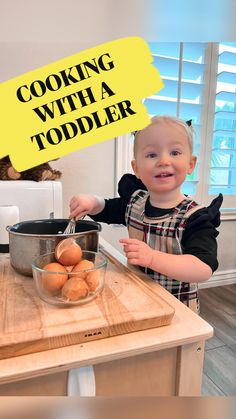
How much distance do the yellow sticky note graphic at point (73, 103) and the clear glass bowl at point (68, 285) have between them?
8.1 inches

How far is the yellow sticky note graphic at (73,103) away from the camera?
9.7 inches

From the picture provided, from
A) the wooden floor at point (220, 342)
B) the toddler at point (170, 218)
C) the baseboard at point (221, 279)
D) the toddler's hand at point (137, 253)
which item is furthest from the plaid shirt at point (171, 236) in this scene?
the baseboard at point (221, 279)

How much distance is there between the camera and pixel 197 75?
1685 mm

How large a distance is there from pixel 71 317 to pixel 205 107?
5.33 ft

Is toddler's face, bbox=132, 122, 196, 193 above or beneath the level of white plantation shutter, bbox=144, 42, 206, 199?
beneath

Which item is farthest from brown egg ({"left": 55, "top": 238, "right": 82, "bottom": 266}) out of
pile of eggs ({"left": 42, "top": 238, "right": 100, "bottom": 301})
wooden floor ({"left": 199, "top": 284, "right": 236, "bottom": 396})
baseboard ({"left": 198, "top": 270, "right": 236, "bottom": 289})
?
baseboard ({"left": 198, "top": 270, "right": 236, "bottom": 289})

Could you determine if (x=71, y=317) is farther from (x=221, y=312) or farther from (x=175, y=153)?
(x=221, y=312)

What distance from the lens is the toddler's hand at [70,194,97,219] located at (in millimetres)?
728

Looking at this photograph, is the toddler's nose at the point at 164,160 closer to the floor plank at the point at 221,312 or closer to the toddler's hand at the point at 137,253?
the toddler's hand at the point at 137,253

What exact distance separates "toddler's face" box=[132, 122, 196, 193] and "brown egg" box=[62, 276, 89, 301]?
0.27m

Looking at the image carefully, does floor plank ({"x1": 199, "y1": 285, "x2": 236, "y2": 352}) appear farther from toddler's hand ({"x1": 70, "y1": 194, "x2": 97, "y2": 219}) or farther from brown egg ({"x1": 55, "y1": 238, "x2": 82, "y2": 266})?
brown egg ({"x1": 55, "y1": 238, "x2": 82, "y2": 266})

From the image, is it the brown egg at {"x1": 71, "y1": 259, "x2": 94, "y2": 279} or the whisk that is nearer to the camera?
the brown egg at {"x1": 71, "y1": 259, "x2": 94, "y2": 279}

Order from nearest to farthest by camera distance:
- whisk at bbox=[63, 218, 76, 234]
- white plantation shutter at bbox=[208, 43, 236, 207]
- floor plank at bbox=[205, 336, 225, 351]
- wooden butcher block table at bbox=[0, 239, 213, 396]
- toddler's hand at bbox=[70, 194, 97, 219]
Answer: wooden butcher block table at bbox=[0, 239, 213, 396] < whisk at bbox=[63, 218, 76, 234] < toddler's hand at bbox=[70, 194, 97, 219] < floor plank at bbox=[205, 336, 225, 351] < white plantation shutter at bbox=[208, 43, 236, 207]

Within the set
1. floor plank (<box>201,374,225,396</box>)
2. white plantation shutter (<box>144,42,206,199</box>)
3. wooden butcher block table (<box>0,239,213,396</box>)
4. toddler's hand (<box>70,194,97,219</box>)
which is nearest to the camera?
wooden butcher block table (<box>0,239,213,396</box>)
